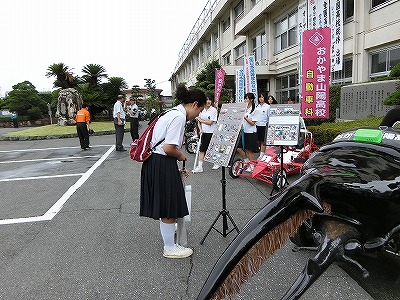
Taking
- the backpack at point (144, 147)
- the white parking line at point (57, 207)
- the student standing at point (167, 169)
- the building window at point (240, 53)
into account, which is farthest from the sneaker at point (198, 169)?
the building window at point (240, 53)

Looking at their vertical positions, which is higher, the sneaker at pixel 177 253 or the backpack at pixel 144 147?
the backpack at pixel 144 147

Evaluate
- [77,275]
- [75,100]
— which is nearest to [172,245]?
[77,275]

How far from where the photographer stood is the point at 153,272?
10.1 feet

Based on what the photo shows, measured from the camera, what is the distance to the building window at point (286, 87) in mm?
15708

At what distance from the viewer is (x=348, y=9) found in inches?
452

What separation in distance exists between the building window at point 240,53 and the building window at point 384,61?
472 inches

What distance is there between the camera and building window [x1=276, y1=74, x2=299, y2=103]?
1571 cm

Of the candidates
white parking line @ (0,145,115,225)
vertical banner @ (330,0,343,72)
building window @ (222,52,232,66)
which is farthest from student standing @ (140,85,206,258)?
building window @ (222,52,232,66)

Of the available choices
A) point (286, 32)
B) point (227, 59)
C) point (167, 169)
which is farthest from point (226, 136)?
point (227, 59)

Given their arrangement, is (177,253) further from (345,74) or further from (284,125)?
(345,74)

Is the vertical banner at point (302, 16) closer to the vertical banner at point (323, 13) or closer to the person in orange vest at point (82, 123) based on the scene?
the vertical banner at point (323, 13)

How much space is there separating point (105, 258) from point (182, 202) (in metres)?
1.11

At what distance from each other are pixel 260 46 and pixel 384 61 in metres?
10.0

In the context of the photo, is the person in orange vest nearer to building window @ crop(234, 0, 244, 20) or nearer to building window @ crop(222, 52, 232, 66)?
building window @ crop(234, 0, 244, 20)
